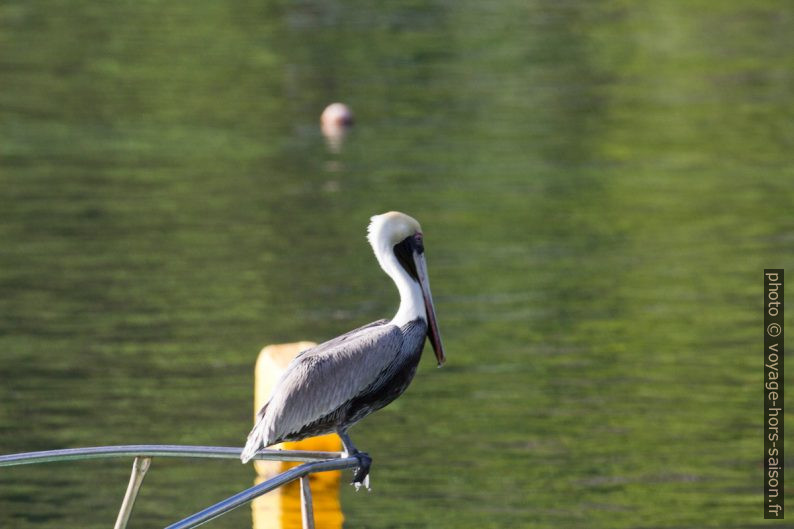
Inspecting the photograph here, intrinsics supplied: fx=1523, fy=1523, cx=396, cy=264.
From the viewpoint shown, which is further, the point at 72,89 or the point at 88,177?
the point at 72,89

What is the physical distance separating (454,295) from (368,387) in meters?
10.2

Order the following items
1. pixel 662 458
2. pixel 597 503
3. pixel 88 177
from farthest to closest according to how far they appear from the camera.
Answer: pixel 88 177, pixel 662 458, pixel 597 503

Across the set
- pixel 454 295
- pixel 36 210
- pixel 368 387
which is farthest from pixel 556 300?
pixel 368 387

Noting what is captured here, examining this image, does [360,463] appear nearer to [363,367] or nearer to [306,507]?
[306,507]

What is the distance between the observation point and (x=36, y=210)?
20.7 metres

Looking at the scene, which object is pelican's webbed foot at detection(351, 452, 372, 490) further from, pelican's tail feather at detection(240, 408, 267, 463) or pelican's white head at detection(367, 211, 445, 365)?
pelican's white head at detection(367, 211, 445, 365)

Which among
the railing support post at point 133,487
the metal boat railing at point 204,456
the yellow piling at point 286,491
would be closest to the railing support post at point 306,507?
the metal boat railing at point 204,456

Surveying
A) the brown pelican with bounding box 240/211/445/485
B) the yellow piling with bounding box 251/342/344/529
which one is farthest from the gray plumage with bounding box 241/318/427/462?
the yellow piling with bounding box 251/342/344/529

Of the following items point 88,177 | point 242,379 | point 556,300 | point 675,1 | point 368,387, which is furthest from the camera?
point 675,1

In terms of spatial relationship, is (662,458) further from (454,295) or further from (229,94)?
(229,94)

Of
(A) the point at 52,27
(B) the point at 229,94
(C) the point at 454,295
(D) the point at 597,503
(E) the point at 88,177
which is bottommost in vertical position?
(D) the point at 597,503

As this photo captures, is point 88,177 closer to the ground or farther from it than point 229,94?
closer to the ground

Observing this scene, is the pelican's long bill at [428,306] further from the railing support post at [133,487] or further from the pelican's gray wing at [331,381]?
the railing support post at [133,487]

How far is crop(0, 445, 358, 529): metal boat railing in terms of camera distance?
242 inches
